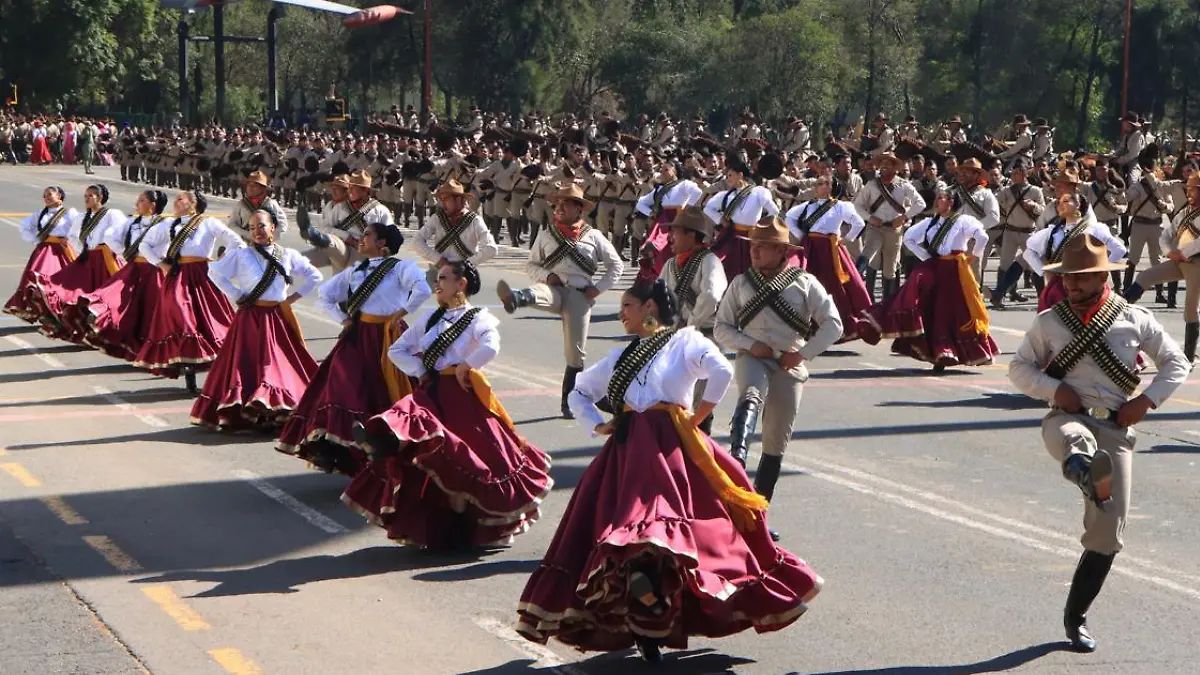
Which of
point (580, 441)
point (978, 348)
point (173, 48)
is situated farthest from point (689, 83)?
point (580, 441)

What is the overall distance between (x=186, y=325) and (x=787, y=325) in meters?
7.06

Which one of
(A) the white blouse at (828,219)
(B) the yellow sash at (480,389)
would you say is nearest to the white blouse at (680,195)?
(A) the white blouse at (828,219)

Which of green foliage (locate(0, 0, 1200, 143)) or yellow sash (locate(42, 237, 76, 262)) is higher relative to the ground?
green foliage (locate(0, 0, 1200, 143))

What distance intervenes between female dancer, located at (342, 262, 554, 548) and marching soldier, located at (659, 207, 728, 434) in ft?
8.08

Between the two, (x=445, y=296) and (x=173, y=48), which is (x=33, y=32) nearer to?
(x=173, y=48)

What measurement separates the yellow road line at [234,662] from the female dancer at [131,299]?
935 cm

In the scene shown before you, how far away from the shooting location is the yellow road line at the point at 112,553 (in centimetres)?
984

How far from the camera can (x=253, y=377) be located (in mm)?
13719

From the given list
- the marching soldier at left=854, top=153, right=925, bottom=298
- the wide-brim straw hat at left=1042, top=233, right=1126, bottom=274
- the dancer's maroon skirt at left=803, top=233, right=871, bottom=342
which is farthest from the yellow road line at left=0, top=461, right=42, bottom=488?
the marching soldier at left=854, top=153, right=925, bottom=298

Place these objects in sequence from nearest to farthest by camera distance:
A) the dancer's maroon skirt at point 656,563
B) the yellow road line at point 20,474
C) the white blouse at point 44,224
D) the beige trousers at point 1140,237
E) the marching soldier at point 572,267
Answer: the dancer's maroon skirt at point 656,563
the yellow road line at point 20,474
the marching soldier at point 572,267
the white blouse at point 44,224
the beige trousers at point 1140,237

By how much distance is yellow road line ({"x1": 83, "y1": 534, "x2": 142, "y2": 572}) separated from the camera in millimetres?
9844

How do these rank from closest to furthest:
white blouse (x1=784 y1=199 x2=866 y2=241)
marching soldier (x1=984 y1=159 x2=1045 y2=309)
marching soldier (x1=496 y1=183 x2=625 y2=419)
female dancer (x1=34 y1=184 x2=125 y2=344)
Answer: marching soldier (x1=496 y1=183 x2=625 y2=419), white blouse (x1=784 y1=199 x2=866 y2=241), female dancer (x1=34 y1=184 x2=125 y2=344), marching soldier (x1=984 y1=159 x2=1045 y2=309)

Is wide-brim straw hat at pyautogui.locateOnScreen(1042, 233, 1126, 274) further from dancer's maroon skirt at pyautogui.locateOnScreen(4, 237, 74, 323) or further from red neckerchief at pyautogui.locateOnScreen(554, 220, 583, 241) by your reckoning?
dancer's maroon skirt at pyautogui.locateOnScreen(4, 237, 74, 323)

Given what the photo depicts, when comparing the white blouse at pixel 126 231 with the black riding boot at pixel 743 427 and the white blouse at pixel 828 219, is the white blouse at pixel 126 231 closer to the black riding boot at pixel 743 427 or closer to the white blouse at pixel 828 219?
the white blouse at pixel 828 219
